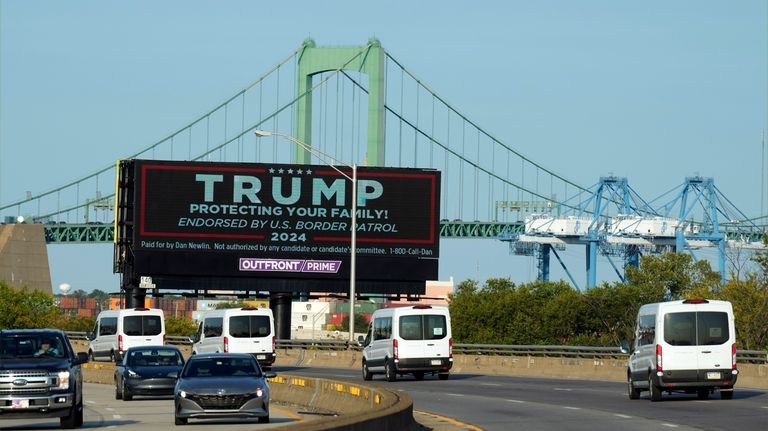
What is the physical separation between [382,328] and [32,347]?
62.1 feet

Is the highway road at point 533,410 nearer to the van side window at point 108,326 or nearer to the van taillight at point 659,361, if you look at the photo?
the van taillight at point 659,361

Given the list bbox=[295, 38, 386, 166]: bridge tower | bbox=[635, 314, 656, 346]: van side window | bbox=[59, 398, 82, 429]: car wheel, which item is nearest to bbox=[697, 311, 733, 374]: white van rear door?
bbox=[635, 314, 656, 346]: van side window

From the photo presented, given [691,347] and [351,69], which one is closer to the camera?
[691,347]

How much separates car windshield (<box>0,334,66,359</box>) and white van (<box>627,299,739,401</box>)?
40.8ft

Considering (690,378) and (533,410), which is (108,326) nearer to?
(690,378)

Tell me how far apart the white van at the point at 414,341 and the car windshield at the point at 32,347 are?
1721 cm

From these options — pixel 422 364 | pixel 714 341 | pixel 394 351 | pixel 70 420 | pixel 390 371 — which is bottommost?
pixel 70 420

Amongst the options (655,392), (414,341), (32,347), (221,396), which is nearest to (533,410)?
(655,392)

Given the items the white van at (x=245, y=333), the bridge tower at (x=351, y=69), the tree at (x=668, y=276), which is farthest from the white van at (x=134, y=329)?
the tree at (x=668, y=276)

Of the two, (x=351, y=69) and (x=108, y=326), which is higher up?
(x=351, y=69)

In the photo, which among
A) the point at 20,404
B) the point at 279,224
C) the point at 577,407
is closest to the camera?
the point at 20,404

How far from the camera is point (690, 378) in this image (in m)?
32.4

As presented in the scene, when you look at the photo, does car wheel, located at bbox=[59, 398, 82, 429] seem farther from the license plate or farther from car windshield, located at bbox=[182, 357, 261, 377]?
car windshield, located at bbox=[182, 357, 261, 377]

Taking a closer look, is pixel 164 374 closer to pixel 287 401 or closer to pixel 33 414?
pixel 287 401
